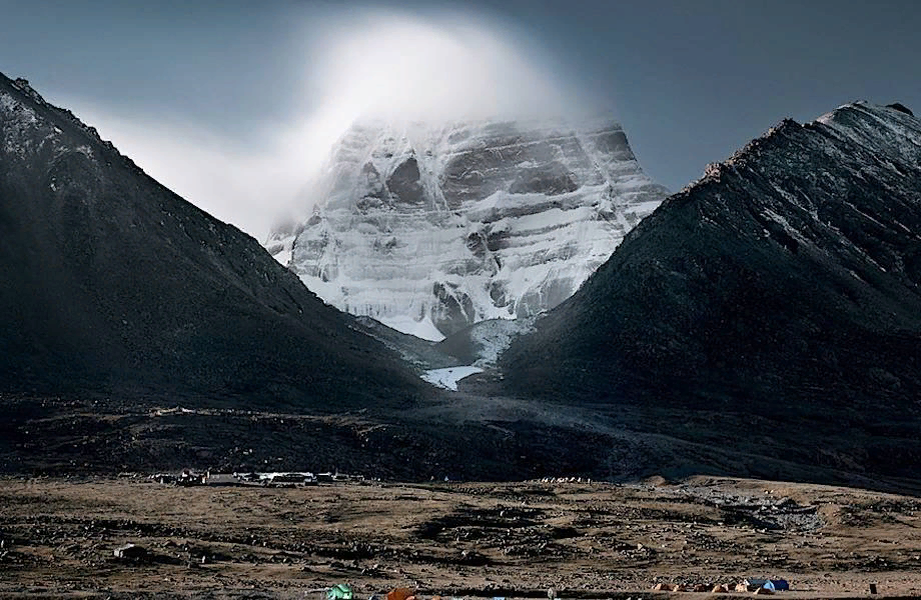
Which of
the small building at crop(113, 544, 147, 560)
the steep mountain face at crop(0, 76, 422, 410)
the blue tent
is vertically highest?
the steep mountain face at crop(0, 76, 422, 410)

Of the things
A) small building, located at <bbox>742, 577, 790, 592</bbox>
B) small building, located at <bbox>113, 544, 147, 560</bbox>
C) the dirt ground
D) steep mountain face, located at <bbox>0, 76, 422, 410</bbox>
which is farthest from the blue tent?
steep mountain face, located at <bbox>0, 76, 422, 410</bbox>

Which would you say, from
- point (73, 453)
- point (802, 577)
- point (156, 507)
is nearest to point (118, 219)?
point (73, 453)

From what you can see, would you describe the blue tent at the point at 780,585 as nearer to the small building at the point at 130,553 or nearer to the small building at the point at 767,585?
the small building at the point at 767,585

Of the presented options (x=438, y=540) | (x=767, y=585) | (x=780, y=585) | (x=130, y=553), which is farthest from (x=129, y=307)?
(x=767, y=585)

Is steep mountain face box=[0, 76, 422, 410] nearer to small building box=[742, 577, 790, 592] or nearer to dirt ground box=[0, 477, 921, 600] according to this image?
dirt ground box=[0, 477, 921, 600]

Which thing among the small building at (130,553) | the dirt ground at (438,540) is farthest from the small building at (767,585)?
the small building at (130,553)

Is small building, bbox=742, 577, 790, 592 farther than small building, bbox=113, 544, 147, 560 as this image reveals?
Yes

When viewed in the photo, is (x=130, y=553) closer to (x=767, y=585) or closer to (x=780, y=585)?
(x=767, y=585)
